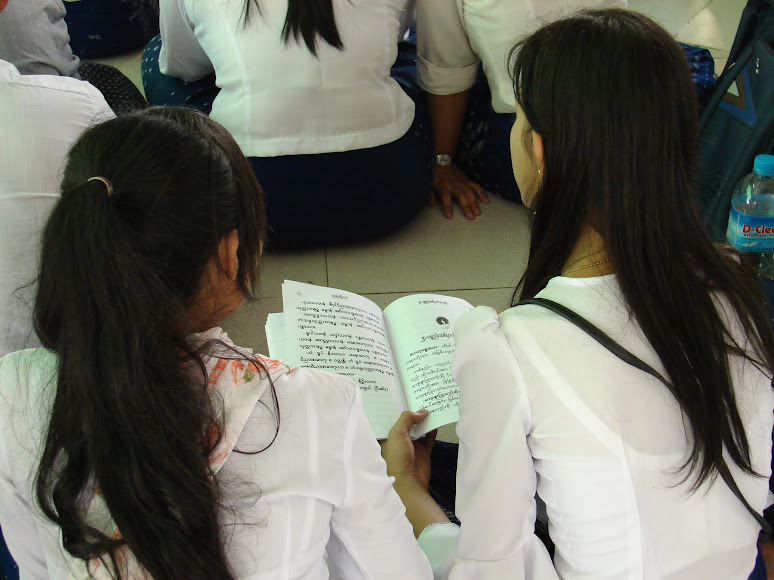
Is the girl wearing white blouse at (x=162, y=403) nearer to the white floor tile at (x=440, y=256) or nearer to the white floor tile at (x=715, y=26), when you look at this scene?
the white floor tile at (x=440, y=256)

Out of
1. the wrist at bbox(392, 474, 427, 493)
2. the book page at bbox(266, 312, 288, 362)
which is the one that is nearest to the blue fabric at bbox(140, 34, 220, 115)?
the book page at bbox(266, 312, 288, 362)

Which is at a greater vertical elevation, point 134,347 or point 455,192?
point 134,347

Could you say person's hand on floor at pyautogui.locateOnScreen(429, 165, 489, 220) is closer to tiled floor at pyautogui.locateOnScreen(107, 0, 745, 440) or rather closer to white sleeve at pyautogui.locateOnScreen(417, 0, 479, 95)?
tiled floor at pyautogui.locateOnScreen(107, 0, 745, 440)

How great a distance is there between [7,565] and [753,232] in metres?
1.27

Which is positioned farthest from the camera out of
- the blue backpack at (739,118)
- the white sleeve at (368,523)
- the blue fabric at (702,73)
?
the blue fabric at (702,73)

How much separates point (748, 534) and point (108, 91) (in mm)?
1588

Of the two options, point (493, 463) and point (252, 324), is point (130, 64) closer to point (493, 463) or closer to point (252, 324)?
point (252, 324)

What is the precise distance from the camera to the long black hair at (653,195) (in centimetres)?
82

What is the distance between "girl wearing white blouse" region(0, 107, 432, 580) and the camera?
658 mm

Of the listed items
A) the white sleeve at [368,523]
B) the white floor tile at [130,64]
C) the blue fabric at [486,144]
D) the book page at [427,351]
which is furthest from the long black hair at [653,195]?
the white floor tile at [130,64]

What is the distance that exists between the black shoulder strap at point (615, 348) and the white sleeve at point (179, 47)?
1195mm

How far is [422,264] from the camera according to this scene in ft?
6.12

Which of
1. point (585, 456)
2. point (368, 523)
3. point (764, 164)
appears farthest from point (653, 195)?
point (764, 164)

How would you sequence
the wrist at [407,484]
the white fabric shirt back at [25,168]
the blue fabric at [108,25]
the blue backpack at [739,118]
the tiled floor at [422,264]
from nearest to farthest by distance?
the white fabric shirt back at [25,168] → the wrist at [407,484] → the blue backpack at [739,118] → the tiled floor at [422,264] → the blue fabric at [108,25]
